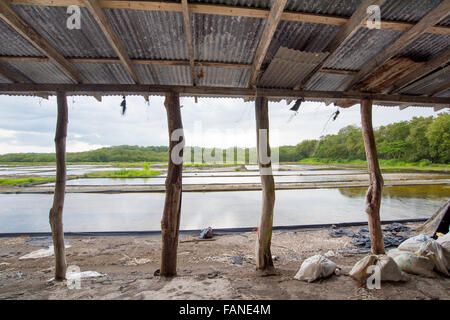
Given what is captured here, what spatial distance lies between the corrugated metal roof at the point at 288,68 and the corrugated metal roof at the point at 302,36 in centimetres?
14

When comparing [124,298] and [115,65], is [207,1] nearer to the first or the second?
[115,65]

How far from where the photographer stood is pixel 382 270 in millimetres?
2914

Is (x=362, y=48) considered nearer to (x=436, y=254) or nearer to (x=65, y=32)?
(x=436, y=254)

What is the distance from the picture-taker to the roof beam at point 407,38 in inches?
87.0

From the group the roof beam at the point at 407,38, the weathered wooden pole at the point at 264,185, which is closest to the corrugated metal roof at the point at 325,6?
the roof beam at the point at 407,38

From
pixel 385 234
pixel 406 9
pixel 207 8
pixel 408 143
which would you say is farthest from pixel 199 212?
pixel 408 143

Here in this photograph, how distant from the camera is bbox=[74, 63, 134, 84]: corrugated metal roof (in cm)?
327

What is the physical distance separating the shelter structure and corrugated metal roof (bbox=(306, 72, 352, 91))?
2 cm

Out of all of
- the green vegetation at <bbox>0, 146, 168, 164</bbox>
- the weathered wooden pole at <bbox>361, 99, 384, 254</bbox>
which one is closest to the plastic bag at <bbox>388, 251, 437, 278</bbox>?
the weathered wooden pole at <bbox>361, 99, 384, 254</bbox>

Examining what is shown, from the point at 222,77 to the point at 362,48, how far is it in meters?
2.08

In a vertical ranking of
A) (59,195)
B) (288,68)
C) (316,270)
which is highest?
(288,68)

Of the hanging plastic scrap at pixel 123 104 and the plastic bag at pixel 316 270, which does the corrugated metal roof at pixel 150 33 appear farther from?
the plastic bag at pixel 316 270
